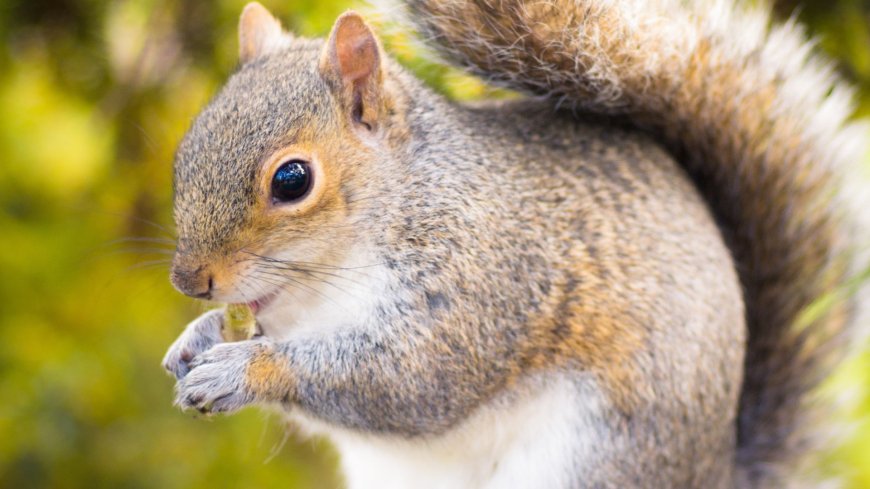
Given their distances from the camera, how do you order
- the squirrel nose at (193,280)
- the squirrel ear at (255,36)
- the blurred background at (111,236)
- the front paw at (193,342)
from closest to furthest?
the squirrel nose at (193,280) → the front paw at (193,342) → the squirrel ear at (255,36) → the blurred background at (111,236)

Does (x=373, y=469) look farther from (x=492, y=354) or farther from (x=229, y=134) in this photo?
(x=229, y=134)

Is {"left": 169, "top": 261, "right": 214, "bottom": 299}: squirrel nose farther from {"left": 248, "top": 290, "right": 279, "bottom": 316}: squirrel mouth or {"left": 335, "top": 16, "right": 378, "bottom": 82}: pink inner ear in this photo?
{"left": 335, "top": 16, "right": 378, "bottom": 82}: pink inner ear

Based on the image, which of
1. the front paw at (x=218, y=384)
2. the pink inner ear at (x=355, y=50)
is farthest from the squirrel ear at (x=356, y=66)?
the front paw at (x=218, y=384)

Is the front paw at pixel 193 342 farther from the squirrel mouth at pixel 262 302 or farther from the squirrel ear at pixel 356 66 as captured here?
the squirrel ear at pixel 356 66

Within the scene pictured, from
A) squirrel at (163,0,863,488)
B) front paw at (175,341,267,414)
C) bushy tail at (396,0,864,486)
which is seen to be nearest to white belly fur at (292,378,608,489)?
squirrel at (163,0,863,488)

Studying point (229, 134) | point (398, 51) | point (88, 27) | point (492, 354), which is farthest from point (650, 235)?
point (88, 27)

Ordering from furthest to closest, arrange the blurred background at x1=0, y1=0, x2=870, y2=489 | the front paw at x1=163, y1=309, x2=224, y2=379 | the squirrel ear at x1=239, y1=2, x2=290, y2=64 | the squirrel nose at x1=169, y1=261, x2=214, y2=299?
the blurred background at x1=0, y1=0, x2=870, y2=489
the squirrel ear at x1=239, y1=2, x2=290, y2=64
the front paw at x1=163, y1=309, x2=224, y2=379
the squirrel nose at x1=169, y1=261, x2=214, y2=299
